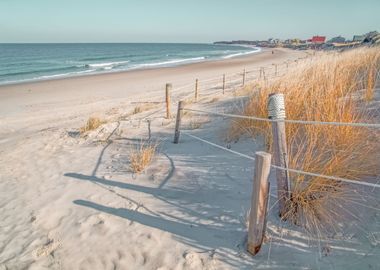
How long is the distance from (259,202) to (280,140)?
0.64 m

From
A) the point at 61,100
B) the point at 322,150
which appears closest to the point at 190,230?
the point at 322,150

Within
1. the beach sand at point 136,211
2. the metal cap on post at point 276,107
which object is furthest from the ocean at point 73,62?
the metal cap on post at point 276,107

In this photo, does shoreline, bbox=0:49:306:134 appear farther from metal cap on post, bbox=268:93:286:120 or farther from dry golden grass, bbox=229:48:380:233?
metal cap on post, bbox=268:93:286:120

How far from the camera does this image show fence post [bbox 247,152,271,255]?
2.48 meters

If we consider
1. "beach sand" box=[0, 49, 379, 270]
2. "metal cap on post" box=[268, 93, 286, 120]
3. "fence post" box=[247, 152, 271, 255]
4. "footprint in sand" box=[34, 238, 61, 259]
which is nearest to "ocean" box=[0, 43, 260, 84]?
"beach sand" box=[0, 49, 379, 270]

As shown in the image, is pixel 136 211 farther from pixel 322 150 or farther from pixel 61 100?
pixel 61 100

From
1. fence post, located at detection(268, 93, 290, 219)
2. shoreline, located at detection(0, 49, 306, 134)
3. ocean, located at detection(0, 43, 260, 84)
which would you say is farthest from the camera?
ocean, located at detection(0, 43, 260, 84)

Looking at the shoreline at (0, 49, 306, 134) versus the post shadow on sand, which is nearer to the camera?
the post shadow on sand

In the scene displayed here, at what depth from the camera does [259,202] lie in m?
2.57

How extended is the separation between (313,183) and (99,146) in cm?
421

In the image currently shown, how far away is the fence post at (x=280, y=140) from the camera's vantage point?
284 cm

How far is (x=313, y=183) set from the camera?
3002mm

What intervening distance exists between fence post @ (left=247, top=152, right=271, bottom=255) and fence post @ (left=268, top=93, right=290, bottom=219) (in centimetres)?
Result: 43

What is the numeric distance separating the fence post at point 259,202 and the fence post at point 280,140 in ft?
1.41
